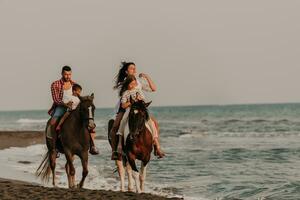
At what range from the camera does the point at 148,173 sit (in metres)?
20.8

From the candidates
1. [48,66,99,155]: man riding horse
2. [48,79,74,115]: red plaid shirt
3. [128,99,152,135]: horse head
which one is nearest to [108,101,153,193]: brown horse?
[128,99,152,135]: horse head

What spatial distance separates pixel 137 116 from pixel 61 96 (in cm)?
212

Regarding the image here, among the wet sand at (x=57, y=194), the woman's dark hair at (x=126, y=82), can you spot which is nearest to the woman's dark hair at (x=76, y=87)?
the woman's dark hair at (x=126, y=82)

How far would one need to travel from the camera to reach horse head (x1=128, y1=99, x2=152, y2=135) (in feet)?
40.0

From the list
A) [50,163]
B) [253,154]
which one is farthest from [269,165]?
[50,163]

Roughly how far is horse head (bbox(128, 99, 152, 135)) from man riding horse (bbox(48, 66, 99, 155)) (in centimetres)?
135

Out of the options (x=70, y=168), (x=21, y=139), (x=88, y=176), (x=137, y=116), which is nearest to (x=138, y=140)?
(x=137, y=116)

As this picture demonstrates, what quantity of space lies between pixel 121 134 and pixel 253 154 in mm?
17168

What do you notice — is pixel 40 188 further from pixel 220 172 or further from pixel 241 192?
pixel 220 172

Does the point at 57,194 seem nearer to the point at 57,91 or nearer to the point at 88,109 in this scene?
the point at 88,109

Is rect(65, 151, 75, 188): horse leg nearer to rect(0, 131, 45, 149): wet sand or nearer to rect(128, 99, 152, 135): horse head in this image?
rect(128, 99, 152, 135): horse head

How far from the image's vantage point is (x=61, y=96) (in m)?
13.5

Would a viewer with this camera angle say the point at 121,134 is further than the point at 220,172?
No

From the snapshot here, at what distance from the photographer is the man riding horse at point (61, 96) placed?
526 inches
